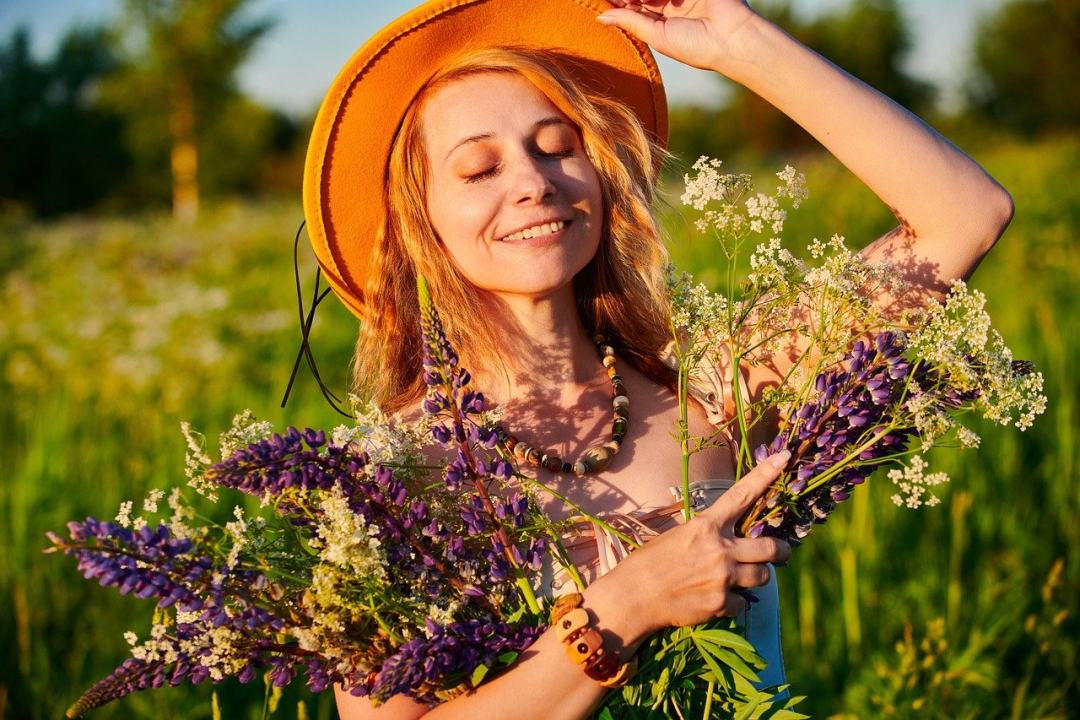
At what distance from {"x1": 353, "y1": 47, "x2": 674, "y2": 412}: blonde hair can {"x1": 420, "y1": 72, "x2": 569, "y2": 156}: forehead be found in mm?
21

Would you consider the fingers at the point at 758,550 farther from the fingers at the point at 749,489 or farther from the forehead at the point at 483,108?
the forehead at the point at 483,108

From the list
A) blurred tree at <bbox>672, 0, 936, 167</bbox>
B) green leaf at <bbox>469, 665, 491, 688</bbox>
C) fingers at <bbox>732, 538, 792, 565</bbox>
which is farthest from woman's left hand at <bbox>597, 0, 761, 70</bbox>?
blurred tree at <bbox>672, 0, 936, 167</bbox>

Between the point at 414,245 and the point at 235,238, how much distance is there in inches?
470

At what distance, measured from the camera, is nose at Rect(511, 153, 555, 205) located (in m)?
1.85

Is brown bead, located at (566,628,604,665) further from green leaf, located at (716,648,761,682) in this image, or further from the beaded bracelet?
green leaf, located at (716,648,761,682)

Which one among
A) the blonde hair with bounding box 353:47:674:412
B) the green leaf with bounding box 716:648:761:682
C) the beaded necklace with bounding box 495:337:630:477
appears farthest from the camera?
the blonde hair with bounding box 353:47:674:412

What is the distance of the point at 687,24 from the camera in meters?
1.96

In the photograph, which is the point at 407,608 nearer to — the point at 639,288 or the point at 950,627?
the point at 639,288

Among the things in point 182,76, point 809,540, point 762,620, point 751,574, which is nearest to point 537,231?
point 751,574

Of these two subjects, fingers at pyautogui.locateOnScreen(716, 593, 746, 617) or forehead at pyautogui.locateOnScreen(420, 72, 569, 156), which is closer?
fingers at pyautogui.locateOnScreen(716, 593, 746, 617)

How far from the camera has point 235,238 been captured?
43.5ft

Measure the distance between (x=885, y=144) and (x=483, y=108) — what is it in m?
0.80

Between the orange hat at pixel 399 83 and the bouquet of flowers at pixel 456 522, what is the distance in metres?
0.70

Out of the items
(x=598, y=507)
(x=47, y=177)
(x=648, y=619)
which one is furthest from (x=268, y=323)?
(x=47, y=177)
